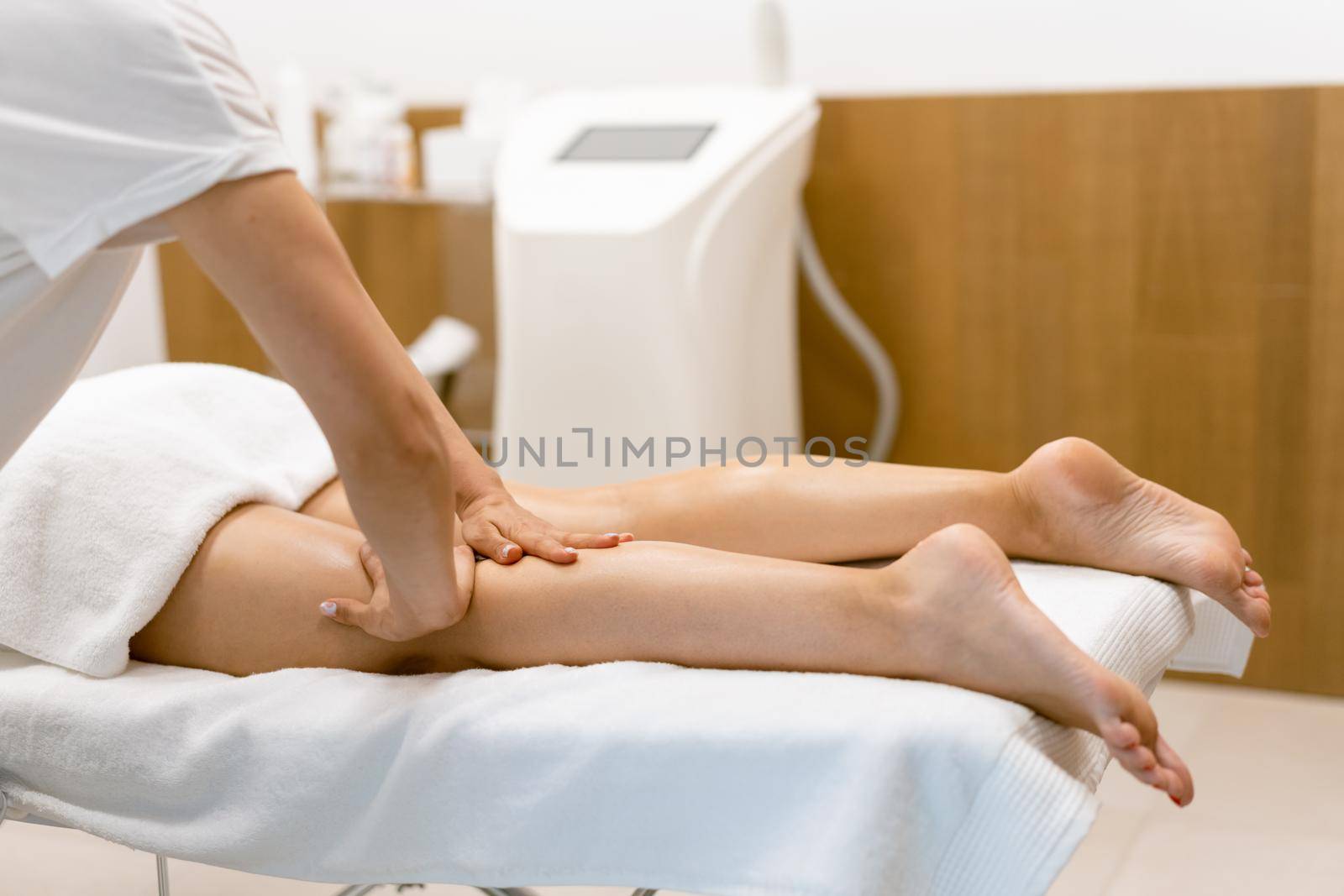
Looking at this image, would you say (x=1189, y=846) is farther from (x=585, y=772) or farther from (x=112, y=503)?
(x=112, y=503)

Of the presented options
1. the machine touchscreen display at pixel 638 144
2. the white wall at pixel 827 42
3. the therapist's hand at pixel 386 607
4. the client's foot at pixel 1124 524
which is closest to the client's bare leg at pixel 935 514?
the client's foot at pixel 1124 524

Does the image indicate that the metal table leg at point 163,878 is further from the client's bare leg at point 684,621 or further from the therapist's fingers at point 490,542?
the therapist's fingers at point 490,542

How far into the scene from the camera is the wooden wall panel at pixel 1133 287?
2.15 m

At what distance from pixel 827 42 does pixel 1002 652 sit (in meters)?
1.73

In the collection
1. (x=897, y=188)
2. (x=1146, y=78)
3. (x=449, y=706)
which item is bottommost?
(x=449, y=706)

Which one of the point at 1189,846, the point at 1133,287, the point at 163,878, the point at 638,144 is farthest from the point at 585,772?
the point at 1133,287

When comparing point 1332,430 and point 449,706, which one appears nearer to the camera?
point 449,706

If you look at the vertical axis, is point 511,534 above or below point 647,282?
below

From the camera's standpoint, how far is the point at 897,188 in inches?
94.1

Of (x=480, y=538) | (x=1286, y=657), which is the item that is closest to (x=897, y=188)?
(x=1286, y=657)

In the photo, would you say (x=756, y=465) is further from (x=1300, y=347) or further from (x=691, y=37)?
(x=691, y=37)

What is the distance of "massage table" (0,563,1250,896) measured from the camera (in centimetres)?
92

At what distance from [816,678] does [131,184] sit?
1.89 ft

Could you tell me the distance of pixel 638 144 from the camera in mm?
2219
